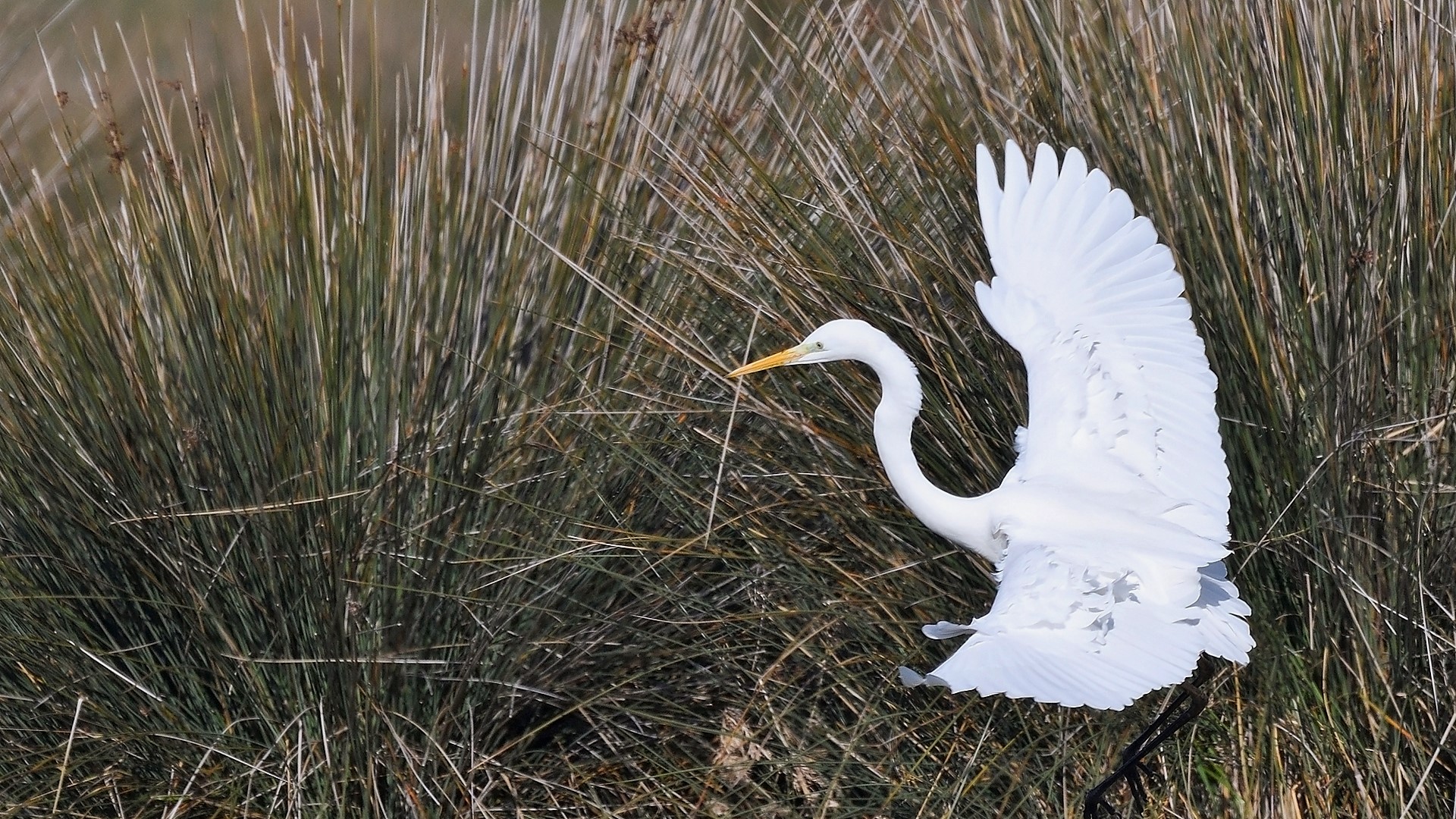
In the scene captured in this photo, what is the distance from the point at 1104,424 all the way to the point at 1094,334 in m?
0.13

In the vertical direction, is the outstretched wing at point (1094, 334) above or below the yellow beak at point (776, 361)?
above

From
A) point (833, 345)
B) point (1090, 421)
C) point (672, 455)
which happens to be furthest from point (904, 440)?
point (672, 455)

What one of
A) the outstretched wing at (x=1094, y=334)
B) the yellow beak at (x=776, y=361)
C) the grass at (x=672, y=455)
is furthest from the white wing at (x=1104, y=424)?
the yellow beak at (x=776, y=361)

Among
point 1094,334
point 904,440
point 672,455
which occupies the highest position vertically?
point 1094,334

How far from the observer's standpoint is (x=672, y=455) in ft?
7.95

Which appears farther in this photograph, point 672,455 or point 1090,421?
point 672,455

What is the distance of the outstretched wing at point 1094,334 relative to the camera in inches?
80.6

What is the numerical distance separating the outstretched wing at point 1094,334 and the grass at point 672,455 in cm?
13

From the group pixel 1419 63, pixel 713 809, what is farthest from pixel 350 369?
pixel 1419 63

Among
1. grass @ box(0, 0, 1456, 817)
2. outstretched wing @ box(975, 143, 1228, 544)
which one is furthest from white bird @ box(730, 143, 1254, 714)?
grass @ box(0, 0, 1456, 817)

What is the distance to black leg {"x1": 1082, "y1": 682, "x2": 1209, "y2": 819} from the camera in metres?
2.13

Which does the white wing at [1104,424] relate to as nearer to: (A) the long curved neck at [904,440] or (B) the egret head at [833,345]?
(A) the long curved neck at [904,440]

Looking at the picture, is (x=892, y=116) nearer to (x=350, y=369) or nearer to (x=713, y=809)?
(x=350, y=369)

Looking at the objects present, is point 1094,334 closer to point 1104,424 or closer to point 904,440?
point 1104,424
